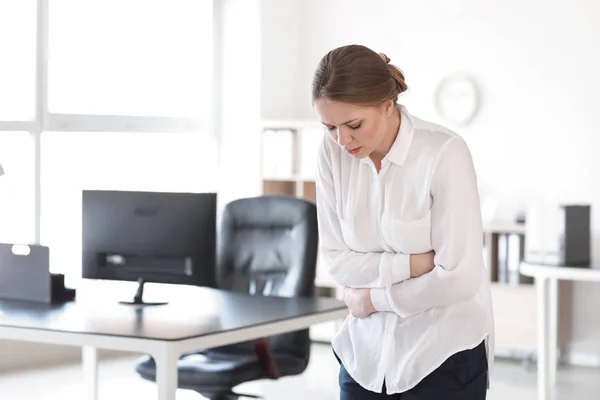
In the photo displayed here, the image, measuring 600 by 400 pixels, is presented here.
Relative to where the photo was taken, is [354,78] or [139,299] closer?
[354,78]

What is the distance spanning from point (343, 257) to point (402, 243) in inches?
6.5

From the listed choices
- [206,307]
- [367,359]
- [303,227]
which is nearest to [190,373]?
[206,307]

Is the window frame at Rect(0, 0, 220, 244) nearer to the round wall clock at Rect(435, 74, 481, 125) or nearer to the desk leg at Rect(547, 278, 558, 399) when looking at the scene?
the round wall clock at Rect(435, 74, 481, 125)

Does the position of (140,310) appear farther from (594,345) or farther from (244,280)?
(594,345)

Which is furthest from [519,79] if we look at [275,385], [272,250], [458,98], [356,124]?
[356,124]

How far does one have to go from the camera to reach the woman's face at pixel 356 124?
226 centimetres

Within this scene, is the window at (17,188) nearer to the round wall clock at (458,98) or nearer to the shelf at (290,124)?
the shelf at (290,124)

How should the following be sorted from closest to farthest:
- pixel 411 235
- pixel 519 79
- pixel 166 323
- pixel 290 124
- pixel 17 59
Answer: pixel 411 235
pixel 166 323
pixel 17 59
pixel 519 79
pixel 290 124

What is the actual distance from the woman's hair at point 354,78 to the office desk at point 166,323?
4.26 ft

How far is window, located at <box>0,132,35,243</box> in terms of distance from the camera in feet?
21.3

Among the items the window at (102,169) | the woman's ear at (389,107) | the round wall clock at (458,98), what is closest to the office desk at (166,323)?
the woman's ear at (389,107)

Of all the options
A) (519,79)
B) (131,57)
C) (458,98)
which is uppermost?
(131,57)

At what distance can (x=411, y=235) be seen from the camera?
235cm

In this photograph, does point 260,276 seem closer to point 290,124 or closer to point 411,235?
point 411,235
